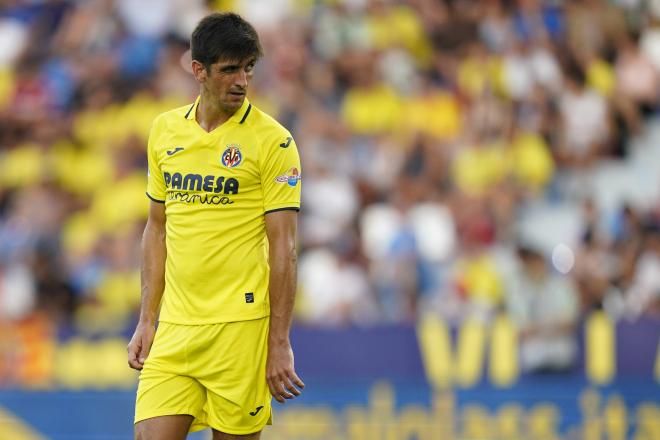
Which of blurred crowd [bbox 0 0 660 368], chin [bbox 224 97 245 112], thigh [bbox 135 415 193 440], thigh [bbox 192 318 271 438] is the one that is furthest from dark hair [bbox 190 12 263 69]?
blurred crowd [bbox 0 0 660 368]

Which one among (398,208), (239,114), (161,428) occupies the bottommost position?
(161,428)

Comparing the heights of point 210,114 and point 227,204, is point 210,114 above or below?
above

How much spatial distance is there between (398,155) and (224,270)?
7.30 metres

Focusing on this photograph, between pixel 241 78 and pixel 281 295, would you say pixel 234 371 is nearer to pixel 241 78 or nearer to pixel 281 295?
pixel 281 295

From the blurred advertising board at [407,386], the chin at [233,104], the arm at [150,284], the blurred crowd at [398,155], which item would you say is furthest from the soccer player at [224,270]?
the blurred crowd at [398,155]

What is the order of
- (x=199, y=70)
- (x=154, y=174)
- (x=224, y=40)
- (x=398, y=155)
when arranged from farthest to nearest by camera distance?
(x=398, y=155), (x=154, y=174), (x=199, y=70), (x=224, y=40)

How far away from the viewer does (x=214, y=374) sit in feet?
18.3

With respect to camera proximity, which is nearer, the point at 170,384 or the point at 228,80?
the point at 228,80

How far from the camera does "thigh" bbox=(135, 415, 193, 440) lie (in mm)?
5508

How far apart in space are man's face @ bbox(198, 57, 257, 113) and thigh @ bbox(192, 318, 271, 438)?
3.04 ft

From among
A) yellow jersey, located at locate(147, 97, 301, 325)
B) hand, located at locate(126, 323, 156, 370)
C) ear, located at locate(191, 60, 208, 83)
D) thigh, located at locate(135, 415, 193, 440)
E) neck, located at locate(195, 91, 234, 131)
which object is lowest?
thigh, located at locate(135, 415, 193, 440)

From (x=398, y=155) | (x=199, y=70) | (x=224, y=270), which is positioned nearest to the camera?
(x=199, y=70)

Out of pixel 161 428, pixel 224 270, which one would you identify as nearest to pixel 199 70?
pixel 224 270

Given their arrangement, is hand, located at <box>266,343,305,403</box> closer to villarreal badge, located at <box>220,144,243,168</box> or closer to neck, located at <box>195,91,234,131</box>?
villarreal badge, located at <box>220,144,243,168</box>
